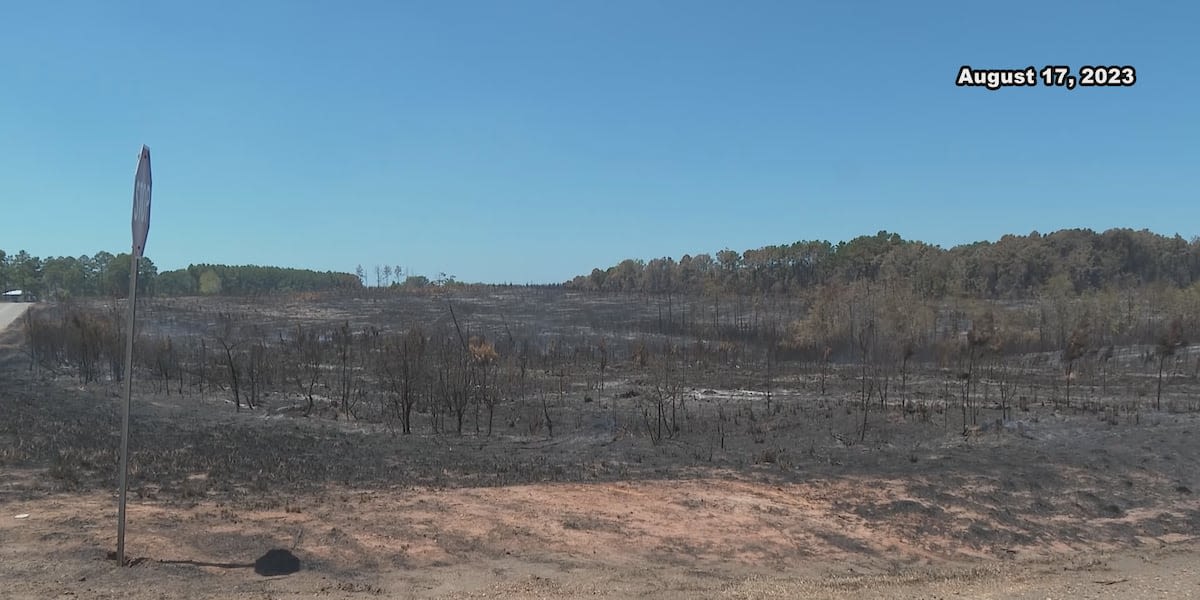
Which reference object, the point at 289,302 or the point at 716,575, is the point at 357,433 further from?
the point at 289,302

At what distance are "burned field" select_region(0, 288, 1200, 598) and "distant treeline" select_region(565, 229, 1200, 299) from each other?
4571 centimetres

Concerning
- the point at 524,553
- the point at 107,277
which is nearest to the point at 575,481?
the point at 524,553

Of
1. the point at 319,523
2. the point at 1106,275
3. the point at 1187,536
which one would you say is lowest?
the point at 1187,536

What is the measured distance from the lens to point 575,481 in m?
11.8

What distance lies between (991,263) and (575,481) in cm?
7616

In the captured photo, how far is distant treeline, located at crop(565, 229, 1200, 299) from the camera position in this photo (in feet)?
235

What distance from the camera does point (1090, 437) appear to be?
53.0 ft

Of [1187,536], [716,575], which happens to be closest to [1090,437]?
[1187,536]

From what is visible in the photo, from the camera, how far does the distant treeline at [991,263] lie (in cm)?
7162

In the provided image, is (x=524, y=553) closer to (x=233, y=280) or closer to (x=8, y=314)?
(x=8, y=314)

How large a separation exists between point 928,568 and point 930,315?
42.9 metres

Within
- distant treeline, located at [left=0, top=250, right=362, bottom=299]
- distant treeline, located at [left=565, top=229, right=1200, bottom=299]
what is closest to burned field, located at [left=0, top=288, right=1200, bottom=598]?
distant treeline, located at [left=565, top=229, right=1200, bottom=299]

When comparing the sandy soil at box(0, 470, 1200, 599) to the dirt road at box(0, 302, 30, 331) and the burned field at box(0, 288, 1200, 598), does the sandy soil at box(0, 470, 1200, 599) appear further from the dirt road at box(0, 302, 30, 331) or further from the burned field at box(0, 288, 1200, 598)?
the dirt road at box(0, 302, 30, 331)

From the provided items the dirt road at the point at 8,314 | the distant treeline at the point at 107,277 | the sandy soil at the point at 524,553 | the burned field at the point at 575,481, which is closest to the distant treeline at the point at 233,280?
the distant treeline at the point at 107,277
